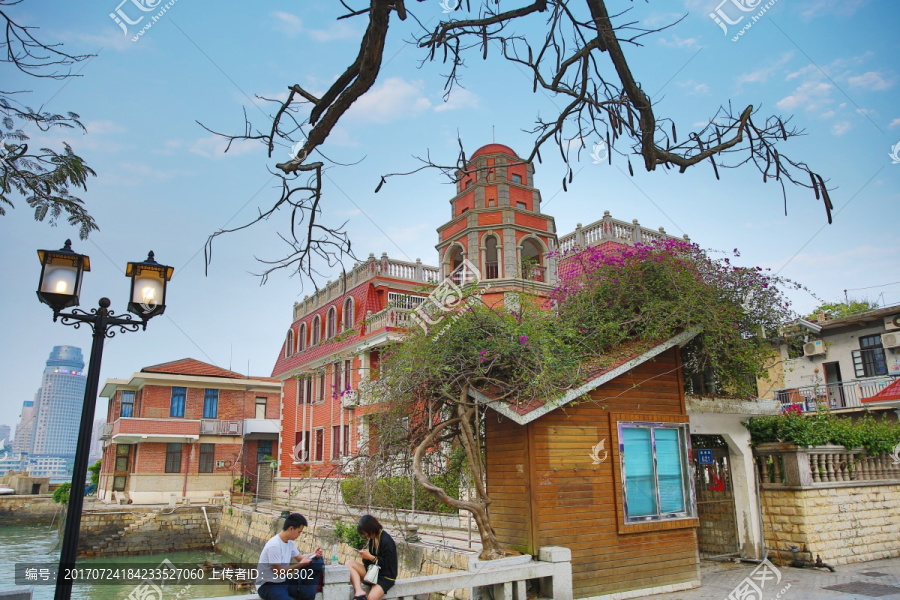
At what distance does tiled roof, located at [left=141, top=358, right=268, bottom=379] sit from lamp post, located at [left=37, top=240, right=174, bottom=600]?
3014cm

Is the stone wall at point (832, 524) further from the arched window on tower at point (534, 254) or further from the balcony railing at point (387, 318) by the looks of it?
the arched window on tower at point (534, 254)

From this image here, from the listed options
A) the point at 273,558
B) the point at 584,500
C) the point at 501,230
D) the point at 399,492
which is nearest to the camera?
the point at 273,558

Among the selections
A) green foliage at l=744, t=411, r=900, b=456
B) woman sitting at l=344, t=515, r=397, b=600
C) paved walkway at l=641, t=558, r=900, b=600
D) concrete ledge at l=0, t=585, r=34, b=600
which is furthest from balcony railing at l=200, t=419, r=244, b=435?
concrete ledge at l=0, t=585, r=34, b=600

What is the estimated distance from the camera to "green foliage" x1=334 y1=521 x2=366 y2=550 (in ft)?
33.7

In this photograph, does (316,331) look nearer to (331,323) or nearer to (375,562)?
(331,323)

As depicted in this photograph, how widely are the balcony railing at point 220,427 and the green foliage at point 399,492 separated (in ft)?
78.2

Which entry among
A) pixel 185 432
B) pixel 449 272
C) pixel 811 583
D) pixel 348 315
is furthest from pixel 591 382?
pixel 185 432

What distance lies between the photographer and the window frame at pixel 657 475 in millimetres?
8578

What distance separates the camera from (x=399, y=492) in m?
11.0

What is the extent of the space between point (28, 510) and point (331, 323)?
2642cm

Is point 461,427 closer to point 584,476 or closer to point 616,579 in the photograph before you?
point 584,476

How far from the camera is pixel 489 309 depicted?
8.52 meters

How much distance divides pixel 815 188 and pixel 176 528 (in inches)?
1135

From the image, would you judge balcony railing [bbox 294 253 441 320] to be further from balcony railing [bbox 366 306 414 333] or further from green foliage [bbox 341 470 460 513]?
green foliage [bbox 341 470 460 513]
